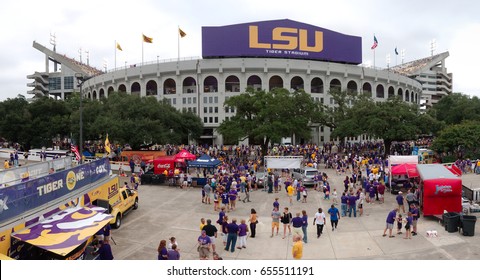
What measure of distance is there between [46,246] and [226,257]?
5.84 m

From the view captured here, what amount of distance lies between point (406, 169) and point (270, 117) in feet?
66.7

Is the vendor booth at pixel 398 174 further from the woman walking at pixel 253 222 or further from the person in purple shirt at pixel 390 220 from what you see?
the woman walking at pixel 253 222

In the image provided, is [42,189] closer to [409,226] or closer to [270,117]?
[409,226]

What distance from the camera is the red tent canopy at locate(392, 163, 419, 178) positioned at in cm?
2216

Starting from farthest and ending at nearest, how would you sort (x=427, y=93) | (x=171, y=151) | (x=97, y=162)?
(x=427, y=93), (x=171, y=151), (x=97, y=162)

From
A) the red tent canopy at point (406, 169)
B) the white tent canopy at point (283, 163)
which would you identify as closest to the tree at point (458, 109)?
the red tent canopy at point (406, 169)

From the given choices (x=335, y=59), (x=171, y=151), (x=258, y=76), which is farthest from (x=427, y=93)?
(x=171, y=151)

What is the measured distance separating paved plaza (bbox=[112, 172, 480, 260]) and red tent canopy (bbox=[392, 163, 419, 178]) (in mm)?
2737

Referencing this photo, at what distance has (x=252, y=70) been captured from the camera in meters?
68.3

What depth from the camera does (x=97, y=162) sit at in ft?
57.0

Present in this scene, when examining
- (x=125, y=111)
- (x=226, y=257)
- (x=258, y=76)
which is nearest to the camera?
(x=226, y=257)

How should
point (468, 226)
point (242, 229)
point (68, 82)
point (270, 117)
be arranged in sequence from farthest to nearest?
point (68, 82), point (270, 117), point (468, 226), point (242, 229)

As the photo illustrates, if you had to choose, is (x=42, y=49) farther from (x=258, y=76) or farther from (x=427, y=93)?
(x=427, y=93)

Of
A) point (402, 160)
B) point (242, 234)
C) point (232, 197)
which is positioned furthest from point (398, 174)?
point (242, 234)
